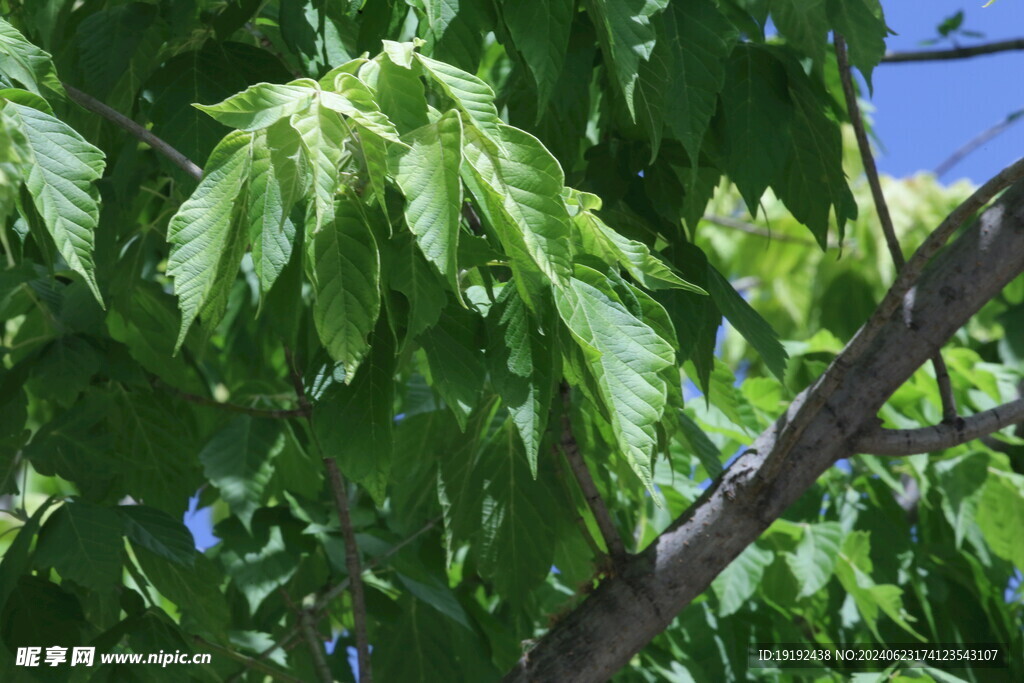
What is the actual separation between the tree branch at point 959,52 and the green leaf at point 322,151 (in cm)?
172

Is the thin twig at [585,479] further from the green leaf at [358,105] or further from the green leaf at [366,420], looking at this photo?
the green leaf at [358,105]

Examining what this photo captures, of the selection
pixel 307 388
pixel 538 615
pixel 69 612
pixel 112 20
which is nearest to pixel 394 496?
pixel 538 615

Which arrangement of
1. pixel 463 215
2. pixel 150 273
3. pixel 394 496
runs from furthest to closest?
pixel 150 273 < pixel 394 496 < pixel 463 215

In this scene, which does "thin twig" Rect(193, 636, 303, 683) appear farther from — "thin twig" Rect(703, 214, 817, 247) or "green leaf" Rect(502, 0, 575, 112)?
"thin twig" Rect(703, 214, 817, 247)

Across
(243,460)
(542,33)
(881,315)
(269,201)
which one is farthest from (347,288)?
(243,460)

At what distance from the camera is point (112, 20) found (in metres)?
1.32

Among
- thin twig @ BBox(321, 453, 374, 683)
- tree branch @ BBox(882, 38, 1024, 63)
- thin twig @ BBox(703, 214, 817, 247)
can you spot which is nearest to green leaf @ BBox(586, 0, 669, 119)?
thin twig @ BBox(321, 453, 374, 683)

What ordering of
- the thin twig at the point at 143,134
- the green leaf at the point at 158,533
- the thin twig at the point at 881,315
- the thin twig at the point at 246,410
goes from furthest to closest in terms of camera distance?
the thin twig at the point at 246,410
the green leaf at the point at 158,533
the thin twig at the point at 881,315
the thin twig at the point at 143,134

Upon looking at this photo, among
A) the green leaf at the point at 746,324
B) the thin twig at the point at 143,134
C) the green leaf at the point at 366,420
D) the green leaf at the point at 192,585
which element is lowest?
the green leaf at the point at 192,585

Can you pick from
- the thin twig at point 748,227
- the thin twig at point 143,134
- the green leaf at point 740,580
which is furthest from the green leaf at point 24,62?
the thin twig at point 748,227

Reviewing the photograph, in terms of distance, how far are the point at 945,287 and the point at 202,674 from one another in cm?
115

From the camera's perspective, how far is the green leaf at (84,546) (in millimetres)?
1295

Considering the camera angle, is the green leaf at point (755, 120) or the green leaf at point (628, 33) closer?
the green leaf at point (628, 33)

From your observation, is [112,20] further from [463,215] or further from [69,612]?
[69,612]
